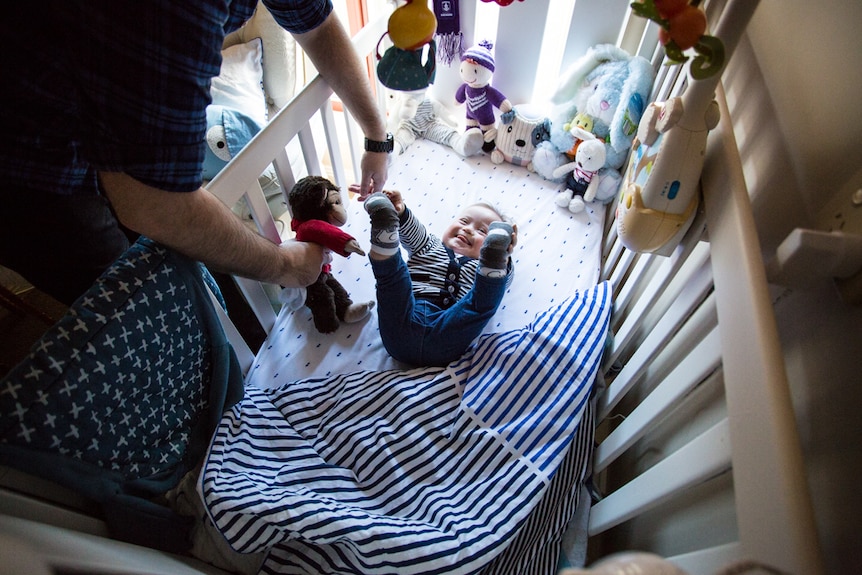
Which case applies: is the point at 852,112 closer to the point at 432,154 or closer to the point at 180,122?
the point at 180,122

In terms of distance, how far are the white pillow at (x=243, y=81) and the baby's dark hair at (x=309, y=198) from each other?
62cm

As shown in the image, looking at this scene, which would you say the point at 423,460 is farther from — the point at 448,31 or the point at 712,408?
the point at 448,31

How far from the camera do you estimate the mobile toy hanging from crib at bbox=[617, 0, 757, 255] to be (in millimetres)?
433

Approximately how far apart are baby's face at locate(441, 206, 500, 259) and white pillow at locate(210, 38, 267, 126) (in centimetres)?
80

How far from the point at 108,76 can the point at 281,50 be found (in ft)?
4.26

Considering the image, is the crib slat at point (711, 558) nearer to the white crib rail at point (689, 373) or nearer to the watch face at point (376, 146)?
the white crib rail at point (689, 373)

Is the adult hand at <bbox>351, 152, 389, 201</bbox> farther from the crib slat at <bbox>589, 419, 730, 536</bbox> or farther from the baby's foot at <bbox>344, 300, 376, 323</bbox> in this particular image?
the crib slat at <bbox>589, 419, 730, 536</bbox>

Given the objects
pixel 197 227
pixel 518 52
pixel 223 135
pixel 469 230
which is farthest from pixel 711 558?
pixel 223 135

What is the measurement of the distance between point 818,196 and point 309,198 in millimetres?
895

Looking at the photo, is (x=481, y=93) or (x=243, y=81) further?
(x=243, y=81)

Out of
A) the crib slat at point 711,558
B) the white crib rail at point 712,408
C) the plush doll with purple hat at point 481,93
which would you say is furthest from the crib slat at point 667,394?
the plush doll with purple hat at point 481,93

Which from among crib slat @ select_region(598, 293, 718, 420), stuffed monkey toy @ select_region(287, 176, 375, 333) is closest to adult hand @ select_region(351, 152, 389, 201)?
stuffed monkey toy @ select_region(287, 176, 375, 333)

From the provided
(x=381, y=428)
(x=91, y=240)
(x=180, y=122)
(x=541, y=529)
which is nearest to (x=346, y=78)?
(x=180, y=122)

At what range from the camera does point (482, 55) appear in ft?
4.24
